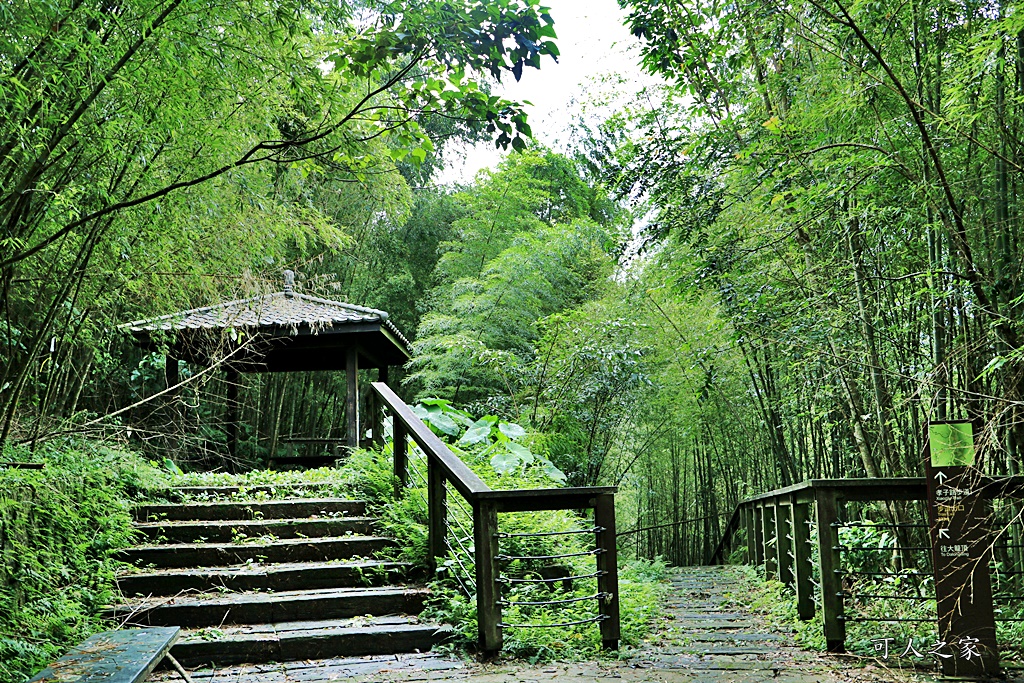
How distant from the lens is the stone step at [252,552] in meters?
4.48

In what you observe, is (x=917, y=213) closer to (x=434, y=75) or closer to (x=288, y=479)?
(x=434, y=75)

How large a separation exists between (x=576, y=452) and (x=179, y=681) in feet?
20.9

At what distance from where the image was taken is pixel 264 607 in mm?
3928

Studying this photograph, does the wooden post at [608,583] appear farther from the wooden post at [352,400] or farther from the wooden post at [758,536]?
the wooden post at [352,400]

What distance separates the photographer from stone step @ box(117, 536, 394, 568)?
4.48 meters

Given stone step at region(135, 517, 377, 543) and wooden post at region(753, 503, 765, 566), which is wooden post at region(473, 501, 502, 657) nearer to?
stone step at region(135, 517, 377, 543)

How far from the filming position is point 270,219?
19.6ft

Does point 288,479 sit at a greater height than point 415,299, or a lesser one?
lesser

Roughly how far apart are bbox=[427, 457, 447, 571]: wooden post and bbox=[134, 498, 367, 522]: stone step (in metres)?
1.06

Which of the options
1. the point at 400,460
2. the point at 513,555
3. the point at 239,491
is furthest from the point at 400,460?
the point at 239,491

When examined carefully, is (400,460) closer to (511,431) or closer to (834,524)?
(511,431)

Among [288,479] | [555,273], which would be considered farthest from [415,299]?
[288,479]

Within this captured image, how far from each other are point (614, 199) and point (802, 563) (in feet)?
10.5

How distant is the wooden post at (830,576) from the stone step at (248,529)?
2752 mm
